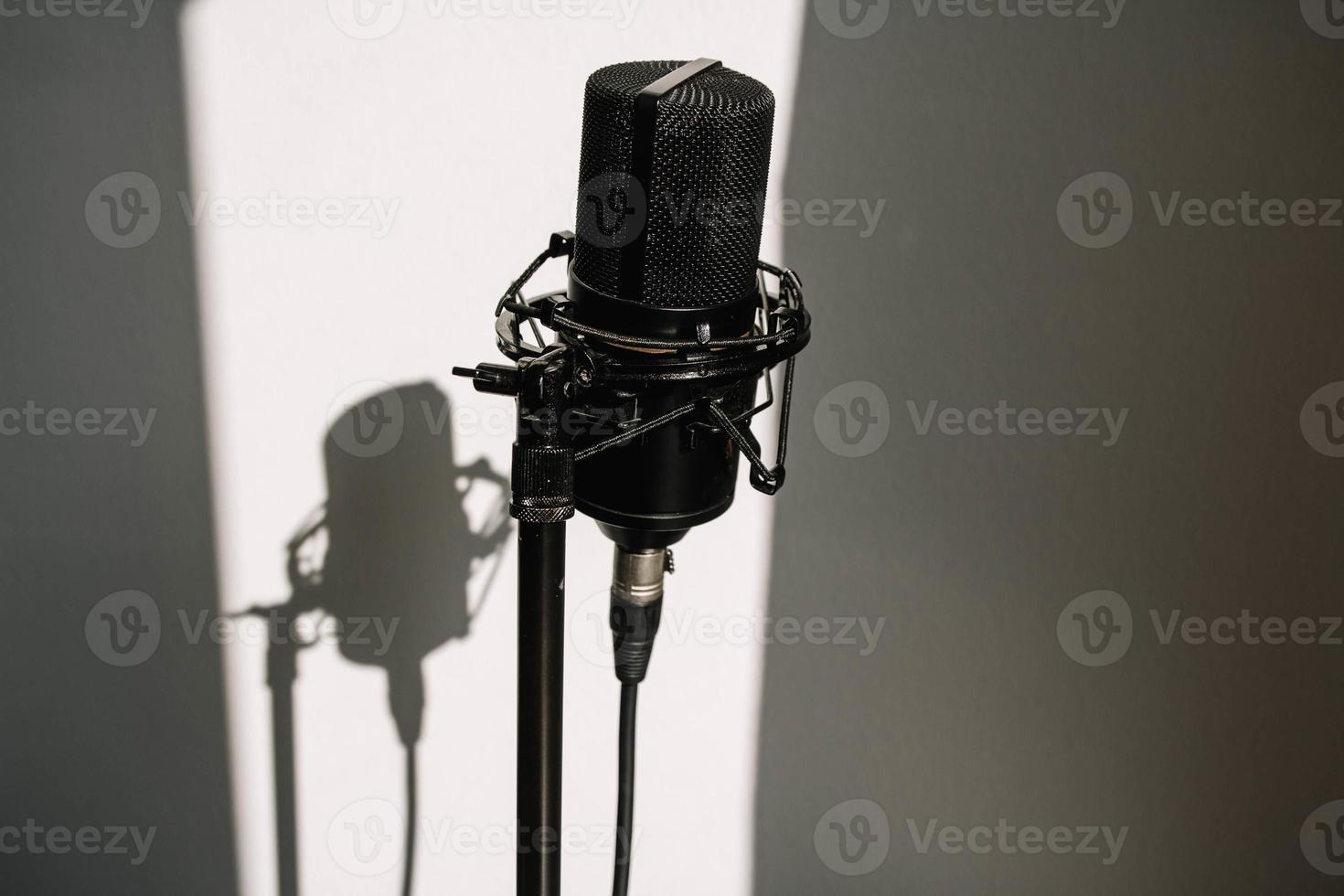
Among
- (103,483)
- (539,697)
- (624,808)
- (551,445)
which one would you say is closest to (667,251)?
(551,445)

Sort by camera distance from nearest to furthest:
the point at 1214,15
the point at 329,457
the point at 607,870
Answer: the point at 1214,15
the point at 329,457
the point at 607,870

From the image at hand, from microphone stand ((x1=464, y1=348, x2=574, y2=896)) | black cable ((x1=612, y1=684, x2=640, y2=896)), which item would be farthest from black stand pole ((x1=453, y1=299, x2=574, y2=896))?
black cable ((x1=612, y1=684, x2=640, y2=896))

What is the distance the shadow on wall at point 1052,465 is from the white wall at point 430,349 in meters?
0.10

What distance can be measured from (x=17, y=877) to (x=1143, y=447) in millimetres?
1689

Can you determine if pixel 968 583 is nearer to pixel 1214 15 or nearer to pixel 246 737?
pixel 1214 15

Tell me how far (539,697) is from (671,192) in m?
0.38

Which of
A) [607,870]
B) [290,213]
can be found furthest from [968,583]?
[290,213]

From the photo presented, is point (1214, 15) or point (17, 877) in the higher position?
point (1214, 15)

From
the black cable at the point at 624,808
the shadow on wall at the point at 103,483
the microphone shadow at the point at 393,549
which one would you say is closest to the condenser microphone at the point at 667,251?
the black cable at the point at 624,808

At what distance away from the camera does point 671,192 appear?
0.91m

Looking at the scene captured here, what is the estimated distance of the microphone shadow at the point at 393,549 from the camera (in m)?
1.51

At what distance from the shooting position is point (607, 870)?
5.73ft

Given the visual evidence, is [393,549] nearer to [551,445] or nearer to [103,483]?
[103,483]

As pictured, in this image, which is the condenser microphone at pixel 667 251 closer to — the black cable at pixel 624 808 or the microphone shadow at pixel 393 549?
the black cable at pixel 624 808
